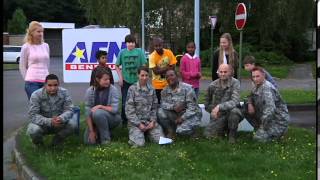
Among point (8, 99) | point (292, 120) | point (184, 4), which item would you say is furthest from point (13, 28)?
point (292, 120)

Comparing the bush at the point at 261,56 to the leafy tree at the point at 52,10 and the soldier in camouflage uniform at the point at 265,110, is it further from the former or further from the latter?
the leafy tree at the point at 52,10

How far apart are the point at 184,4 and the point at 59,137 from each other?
25893 mm

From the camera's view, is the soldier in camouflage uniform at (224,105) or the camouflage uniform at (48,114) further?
the soldier in camouflage uniform at (224,105)

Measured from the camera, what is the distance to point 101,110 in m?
7.88

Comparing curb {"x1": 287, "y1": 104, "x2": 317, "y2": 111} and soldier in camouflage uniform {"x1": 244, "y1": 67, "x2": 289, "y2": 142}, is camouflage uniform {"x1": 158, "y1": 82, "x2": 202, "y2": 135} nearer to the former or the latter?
soldier in camouflage uniform {"x1": 244, "y1": 67, "x2": 289, "y2": 142}

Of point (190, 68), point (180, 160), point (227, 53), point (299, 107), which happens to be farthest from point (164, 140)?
point (299, 107)

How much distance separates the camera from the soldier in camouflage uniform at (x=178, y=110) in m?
8.27

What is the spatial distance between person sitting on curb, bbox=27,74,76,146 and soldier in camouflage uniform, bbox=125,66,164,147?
832 millimetres

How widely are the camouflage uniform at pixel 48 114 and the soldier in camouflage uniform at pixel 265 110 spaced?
8.17 feet

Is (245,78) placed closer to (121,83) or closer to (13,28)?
(121,83)

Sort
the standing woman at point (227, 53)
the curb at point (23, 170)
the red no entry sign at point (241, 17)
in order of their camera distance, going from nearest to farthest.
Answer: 1. the curb at point (23, 170)
2. the standing woman at point (227, 53)
3. the red no entry sign at point (241, 17)

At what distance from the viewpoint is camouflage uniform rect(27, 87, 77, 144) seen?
24.6 feet

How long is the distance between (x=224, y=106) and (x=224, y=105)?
14 millimetres

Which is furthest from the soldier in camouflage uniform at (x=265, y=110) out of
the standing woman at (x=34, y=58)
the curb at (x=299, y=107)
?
the curb at (x=299, y=107)
